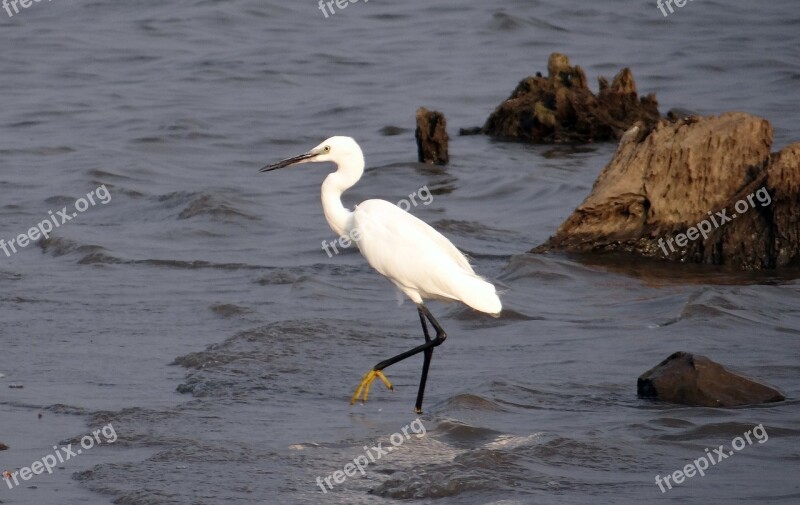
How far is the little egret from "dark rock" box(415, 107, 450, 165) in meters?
6.75

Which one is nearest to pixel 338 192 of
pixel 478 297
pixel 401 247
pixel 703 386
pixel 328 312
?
pixel 401 247

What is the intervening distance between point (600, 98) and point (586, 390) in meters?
9.30

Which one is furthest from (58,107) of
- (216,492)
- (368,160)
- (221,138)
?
(216,492)

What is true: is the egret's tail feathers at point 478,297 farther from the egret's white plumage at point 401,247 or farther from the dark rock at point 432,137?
the dark rock at point 432,137

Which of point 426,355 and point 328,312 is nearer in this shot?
point 426,355

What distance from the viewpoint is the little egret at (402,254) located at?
7.04m

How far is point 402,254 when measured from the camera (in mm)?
7102

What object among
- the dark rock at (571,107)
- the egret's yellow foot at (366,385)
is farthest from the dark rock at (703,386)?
the dark rock at (571,107)

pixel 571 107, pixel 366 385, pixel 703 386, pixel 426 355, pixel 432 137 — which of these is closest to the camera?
pixel 703 386

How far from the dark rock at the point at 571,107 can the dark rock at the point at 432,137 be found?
5.19 ft

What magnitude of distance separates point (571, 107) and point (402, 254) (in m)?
9.29

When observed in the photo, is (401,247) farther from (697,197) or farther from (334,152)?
(697,197)

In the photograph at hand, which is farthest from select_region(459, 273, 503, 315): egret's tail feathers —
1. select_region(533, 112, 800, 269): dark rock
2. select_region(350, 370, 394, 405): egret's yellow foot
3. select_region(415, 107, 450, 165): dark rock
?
select_region(415, 107, 450, 165): dark rock

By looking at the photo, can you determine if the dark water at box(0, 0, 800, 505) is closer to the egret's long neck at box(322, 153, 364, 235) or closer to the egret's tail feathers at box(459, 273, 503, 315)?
the egret's tail feathers at box(459, 273, 503, 315)
